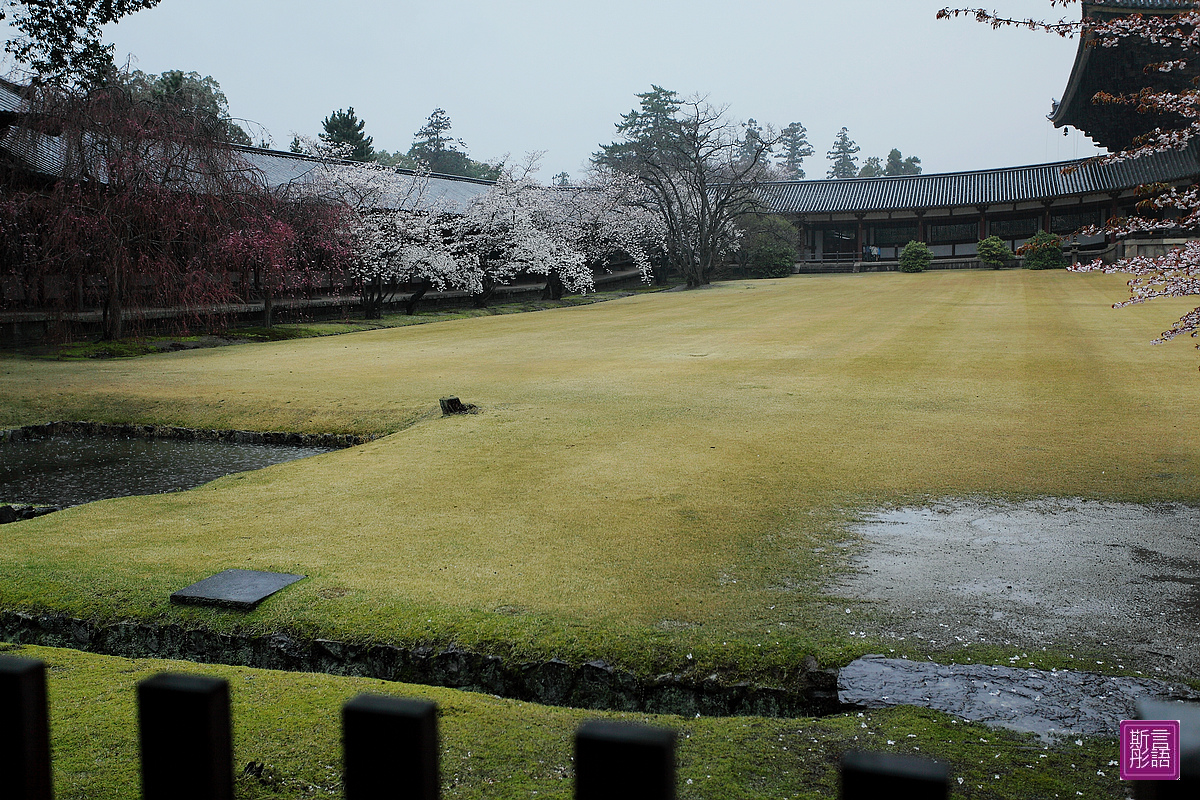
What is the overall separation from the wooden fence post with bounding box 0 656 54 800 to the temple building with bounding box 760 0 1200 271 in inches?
1269

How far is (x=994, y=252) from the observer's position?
36562 mm

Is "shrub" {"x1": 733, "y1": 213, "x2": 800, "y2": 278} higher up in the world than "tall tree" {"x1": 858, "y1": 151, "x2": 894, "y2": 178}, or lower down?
lower down

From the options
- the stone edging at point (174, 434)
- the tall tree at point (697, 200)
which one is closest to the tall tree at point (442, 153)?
the tall tree at point (697, 200)

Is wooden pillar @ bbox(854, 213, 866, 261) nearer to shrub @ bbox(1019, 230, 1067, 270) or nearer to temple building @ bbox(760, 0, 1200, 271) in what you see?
temple building @ bbox(760, 0, 1200, 271)

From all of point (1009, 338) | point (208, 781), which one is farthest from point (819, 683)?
point (1009, 338)

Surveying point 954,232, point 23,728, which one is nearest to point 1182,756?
point 23,728

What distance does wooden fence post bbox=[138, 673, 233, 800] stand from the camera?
2.94ft

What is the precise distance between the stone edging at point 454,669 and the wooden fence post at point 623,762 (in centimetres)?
257

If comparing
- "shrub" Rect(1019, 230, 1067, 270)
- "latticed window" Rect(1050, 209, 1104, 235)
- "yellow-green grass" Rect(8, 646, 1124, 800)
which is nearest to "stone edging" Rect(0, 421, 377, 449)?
"yellow-green grass" Rect(8, 646, 1124, 800)

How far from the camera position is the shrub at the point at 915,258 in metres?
37.6

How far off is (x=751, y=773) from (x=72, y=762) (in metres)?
2.10

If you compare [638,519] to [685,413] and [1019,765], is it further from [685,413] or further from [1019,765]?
[685,413]

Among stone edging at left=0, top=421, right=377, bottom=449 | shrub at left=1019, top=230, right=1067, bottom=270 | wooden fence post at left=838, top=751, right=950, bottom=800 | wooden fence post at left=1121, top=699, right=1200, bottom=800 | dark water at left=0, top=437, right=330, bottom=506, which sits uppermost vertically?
shrub at left=1019, top=230, right=1067, bottom=270

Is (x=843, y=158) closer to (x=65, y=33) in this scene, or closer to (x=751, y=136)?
(x=751, y=136)
